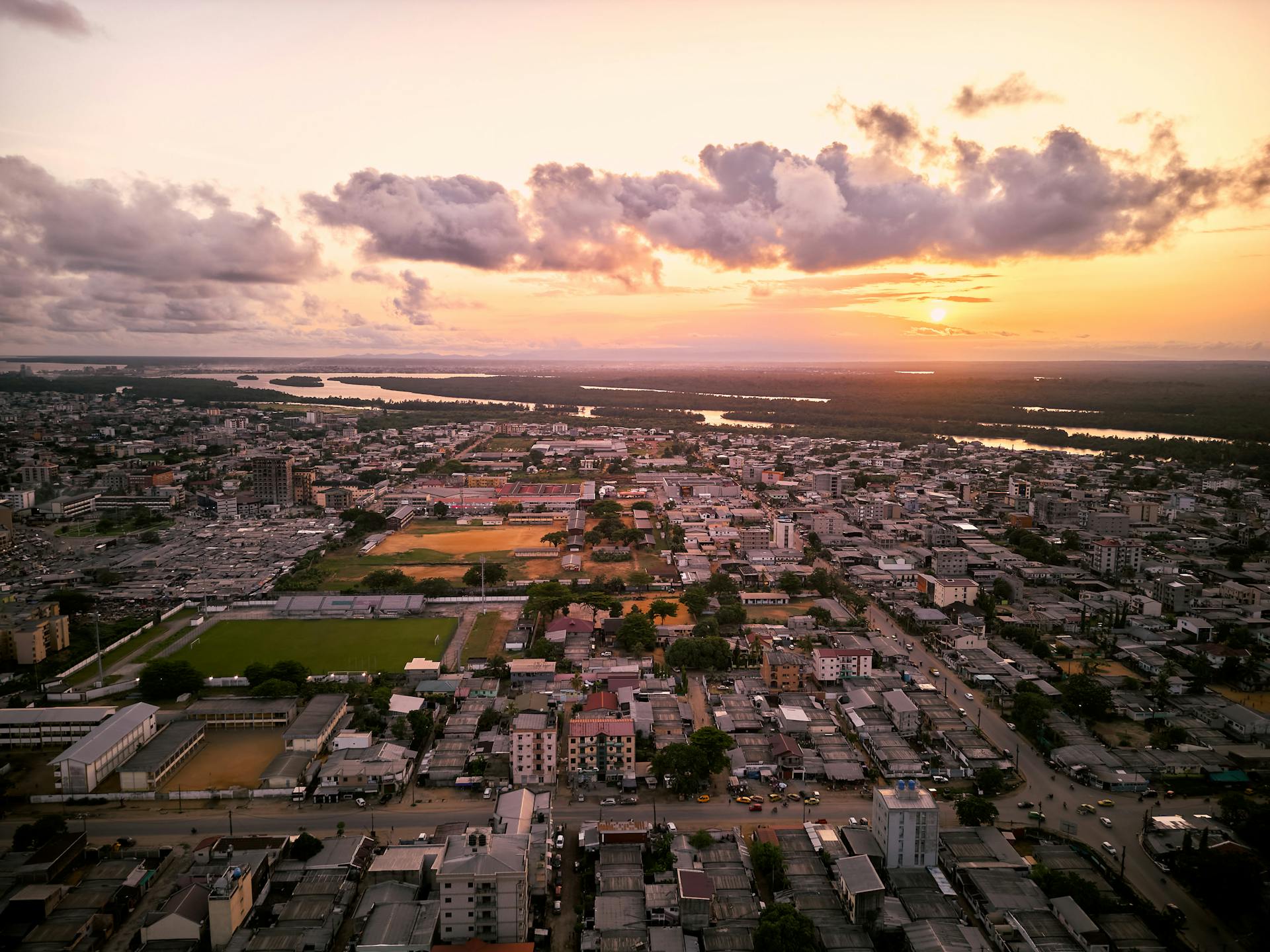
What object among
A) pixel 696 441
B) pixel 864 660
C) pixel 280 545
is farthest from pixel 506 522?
pixel 696 441

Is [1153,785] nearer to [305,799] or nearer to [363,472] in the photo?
[305,799]

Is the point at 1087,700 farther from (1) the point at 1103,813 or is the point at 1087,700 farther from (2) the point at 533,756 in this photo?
(2) the point at 533,756

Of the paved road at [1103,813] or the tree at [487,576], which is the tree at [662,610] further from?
the paved road at [1103,813]

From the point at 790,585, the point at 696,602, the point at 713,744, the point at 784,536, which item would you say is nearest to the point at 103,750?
the point at 713,744

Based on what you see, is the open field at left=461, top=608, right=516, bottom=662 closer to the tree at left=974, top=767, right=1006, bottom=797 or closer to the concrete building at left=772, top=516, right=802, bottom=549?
the tree at left=974, top=767, right=1006, bottom=797

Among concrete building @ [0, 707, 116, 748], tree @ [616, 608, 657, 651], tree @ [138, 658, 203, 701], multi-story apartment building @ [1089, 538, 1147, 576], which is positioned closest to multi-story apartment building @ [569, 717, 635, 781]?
tree @ [616, 608, 657, 651]
